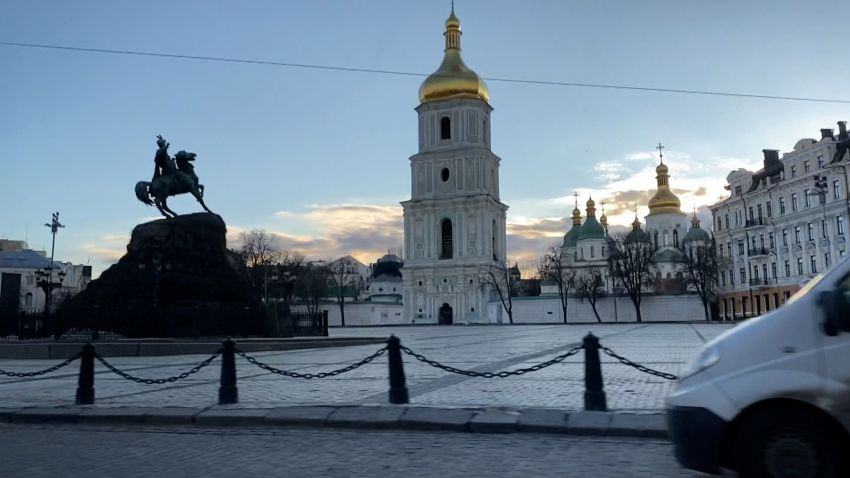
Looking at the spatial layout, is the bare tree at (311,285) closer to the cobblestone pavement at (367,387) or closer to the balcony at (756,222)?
the balcony at (756,222)

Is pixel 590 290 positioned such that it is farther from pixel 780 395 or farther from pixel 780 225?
pixel 780 395

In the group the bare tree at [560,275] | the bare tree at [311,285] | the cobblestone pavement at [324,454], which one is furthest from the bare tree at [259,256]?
the cobblestone pavement at [324,454]

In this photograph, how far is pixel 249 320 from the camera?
2716 centimetres

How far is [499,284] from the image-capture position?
262 ft

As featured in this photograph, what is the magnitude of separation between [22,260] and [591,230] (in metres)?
76.9

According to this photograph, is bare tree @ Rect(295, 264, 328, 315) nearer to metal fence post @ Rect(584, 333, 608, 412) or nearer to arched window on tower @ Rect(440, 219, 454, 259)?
arched window on tower @ Rect(440, 219, 454, 259)

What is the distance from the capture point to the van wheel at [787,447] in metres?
4.53

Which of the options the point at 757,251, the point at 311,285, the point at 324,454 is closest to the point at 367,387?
the point at 324,454

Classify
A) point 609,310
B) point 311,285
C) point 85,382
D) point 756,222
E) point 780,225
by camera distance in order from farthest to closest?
point 311,285
point 609,310
point 756,222
point 780,225
point 85,382

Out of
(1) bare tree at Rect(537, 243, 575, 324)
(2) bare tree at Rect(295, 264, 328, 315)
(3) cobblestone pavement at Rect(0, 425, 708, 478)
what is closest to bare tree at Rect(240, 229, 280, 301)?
(2) bare tree at Rect(295, 264, 328, 315)

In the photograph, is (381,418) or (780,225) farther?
(780,225)

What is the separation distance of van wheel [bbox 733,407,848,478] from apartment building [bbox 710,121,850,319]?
48.9m

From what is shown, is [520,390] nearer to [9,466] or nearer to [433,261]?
[9,466]

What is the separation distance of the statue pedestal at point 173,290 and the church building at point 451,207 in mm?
51705
